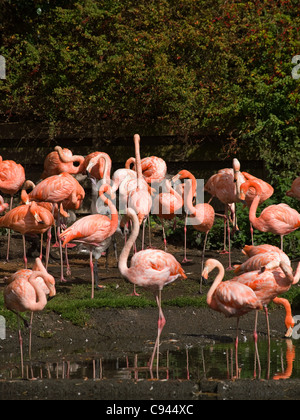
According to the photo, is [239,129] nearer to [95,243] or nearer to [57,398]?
[95,243]

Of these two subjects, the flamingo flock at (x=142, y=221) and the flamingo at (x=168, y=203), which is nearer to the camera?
the flamingo flock at (x=142, y=221)

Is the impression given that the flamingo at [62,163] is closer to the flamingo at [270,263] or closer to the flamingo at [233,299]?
the flamingo at [270,263]

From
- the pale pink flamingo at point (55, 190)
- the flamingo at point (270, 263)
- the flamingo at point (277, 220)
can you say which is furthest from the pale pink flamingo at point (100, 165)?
the flamingo at point (270, 263)

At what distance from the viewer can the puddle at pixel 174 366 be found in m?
5.93

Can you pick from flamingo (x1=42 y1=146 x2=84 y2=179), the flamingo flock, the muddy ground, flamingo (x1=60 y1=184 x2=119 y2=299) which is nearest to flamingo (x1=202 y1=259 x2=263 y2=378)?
the flamingo flock

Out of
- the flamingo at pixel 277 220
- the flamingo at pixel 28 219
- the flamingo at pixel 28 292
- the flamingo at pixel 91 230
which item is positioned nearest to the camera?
the flamingo at pixel 28 292

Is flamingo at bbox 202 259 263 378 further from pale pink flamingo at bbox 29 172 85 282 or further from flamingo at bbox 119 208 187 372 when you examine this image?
pale pink flamingo at bbox 29 172 85 282

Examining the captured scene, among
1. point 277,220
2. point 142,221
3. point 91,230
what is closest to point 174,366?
point 91,230

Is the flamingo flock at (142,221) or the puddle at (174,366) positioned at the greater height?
the flamingo flock at (142,221)

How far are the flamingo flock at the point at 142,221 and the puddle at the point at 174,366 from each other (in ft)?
0.68

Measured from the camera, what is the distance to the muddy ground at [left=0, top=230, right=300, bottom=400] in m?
5.31

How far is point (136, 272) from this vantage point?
21.7 ft

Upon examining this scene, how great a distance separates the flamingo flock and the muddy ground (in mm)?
299

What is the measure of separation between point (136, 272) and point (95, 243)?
5.71 ft
